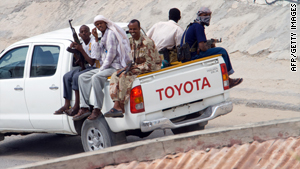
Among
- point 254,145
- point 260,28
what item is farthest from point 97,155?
point 260,28

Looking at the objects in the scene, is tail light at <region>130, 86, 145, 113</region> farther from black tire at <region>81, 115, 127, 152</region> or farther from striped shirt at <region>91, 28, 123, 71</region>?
striped shirt at <region>91, 28, 123, 71</region>

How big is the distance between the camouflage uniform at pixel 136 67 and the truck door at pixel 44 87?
3.68 feet

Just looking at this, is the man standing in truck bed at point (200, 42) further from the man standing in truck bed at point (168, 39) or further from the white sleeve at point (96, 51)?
the white sleeve at point (96, 51)

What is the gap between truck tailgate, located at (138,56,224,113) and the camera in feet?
18.8

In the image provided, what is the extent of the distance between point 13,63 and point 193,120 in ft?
10.3

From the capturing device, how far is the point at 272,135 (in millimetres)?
5512

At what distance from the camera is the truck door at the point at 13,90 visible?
6.87 meters

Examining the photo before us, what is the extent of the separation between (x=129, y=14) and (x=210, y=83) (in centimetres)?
1545

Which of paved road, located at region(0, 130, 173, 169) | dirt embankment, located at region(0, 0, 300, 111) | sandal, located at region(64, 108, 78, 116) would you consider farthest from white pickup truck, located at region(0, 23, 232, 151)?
dirt embankment, located at region(0, 0, 300, 111)

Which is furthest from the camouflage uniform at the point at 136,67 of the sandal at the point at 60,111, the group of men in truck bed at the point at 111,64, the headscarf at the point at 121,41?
the sandal at the point at 60,111

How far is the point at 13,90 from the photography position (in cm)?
692

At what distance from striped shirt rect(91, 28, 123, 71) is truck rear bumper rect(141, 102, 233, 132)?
1.01m

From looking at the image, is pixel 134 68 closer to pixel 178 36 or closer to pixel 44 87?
pixel 44 87

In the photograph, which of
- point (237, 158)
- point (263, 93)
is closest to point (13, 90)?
point (237, 158)
